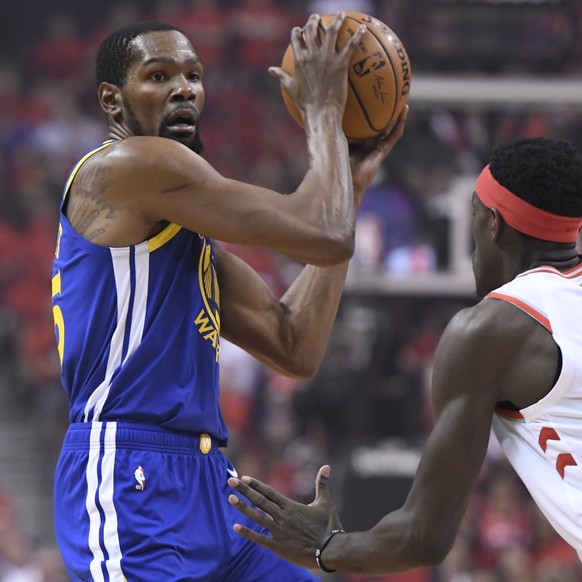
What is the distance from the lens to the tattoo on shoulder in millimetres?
3162

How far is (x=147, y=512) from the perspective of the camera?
305 centimetres

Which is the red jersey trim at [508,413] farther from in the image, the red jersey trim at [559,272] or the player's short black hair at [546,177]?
the player's short black hair at [546,177]

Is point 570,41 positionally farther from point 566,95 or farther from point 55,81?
point 55,81

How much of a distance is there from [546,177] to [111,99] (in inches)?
51.3

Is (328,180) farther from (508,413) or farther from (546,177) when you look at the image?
(508,413)

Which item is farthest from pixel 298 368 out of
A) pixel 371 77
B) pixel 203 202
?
pixel 371 77

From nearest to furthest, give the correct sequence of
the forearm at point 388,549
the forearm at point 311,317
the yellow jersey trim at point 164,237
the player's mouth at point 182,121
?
1. the forearm at point 388,549
2. the yellow jersey trim at point 164,237
3. the player's mouth at point 182,121
4. the forearm at point 311,317

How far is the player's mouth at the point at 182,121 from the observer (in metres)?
3.31

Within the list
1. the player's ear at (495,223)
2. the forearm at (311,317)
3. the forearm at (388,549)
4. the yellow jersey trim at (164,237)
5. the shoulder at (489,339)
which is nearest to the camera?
the shoulder at (489,339)

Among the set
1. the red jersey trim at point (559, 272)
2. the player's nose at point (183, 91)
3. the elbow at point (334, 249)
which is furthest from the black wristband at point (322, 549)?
the player's nose at point (183, 91)

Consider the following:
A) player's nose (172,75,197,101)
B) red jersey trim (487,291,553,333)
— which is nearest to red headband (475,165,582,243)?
red jersey trim (487,291,553,333)

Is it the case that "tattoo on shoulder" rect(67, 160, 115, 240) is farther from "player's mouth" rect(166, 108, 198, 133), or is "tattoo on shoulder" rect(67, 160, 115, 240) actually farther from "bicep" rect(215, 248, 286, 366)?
"bicep" rect(215, 248, 286, 366)

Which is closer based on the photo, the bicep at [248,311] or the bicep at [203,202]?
the bicep at [203,202]

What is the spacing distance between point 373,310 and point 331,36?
19.3 ft
